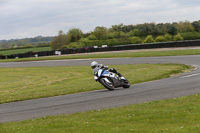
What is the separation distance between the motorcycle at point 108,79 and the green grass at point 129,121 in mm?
5379

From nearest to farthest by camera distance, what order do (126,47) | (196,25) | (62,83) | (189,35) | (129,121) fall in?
(129,121) < (62,83) < (126,47) < (189,35) < (196,25)

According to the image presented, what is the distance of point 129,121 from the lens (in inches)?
350

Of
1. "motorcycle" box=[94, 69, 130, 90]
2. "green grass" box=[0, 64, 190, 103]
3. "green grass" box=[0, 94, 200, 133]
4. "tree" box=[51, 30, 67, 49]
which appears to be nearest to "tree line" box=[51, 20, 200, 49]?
"tree" box=[51, 30, 67, 49]

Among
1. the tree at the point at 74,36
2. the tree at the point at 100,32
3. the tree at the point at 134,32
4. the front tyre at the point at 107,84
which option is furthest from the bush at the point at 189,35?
the front tyre at the point at 107,84

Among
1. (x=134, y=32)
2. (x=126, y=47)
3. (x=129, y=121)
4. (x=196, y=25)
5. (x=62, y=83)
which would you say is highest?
(x=196, y=25)

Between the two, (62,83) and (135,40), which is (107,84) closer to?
(62,83)

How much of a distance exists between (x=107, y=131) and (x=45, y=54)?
59.7 metres

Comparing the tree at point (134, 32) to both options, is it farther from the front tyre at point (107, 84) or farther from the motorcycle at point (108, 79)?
the front tyre at point (107, 84)

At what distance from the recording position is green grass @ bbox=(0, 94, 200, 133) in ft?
25.7

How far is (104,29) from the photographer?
314 ft

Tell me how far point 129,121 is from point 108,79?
7.83 metres

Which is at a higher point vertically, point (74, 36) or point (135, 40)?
point (74, 36)

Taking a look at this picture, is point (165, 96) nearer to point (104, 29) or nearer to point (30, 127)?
point (30, 127)

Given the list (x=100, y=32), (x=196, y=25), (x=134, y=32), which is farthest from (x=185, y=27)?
(x=100, y=32)
